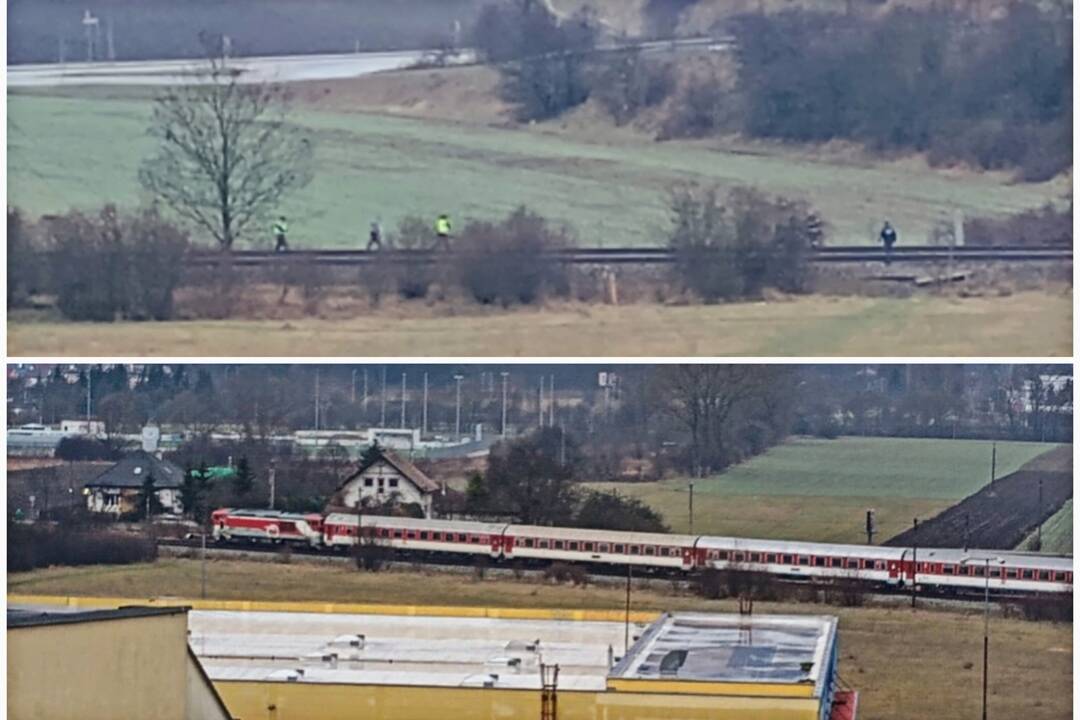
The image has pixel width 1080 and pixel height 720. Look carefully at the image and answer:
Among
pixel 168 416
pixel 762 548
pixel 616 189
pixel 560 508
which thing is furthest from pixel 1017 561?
pixel 168 416

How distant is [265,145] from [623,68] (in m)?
1.49

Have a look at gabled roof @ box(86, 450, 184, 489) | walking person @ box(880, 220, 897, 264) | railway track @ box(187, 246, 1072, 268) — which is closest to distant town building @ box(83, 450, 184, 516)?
gabled roof @ box(86, 450, 184, 489)

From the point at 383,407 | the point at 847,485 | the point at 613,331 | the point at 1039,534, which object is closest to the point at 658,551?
the point at 847,485

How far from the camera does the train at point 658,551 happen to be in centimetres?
860

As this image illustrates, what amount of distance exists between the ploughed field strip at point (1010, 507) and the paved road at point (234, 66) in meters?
2.64

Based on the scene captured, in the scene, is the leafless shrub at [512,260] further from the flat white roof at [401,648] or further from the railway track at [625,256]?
the flat white roof at [401,648]

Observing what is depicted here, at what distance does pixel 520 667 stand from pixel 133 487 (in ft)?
6.20

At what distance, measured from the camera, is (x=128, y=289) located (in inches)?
381

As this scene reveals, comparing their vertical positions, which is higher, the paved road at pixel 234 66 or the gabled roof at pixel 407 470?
the paved road at pixel 234 66

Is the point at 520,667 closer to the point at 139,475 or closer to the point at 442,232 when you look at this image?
the point at 139,475

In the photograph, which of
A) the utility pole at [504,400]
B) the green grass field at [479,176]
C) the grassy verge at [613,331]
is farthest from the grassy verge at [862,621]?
the green grass field at [479,176]

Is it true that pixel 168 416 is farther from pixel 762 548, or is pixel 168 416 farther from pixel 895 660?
pixel 895 660

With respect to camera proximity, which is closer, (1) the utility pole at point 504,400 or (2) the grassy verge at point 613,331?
(1) the utility pole at point 504,400

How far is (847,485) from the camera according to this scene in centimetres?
864
